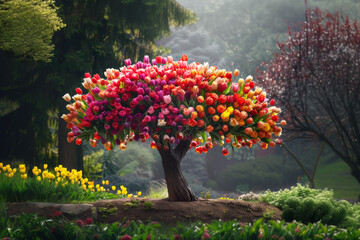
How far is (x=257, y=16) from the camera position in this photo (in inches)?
1319

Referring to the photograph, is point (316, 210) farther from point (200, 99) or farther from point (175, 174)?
point (200, 99)

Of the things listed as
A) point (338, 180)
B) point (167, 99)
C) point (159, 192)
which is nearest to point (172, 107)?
point (167, 99)

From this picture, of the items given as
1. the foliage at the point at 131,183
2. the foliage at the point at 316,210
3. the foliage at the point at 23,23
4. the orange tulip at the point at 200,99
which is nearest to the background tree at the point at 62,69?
the foliage at the point at 23,23

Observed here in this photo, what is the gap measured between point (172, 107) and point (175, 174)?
162cm

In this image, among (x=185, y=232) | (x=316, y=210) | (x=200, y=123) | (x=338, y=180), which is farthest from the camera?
(x=338, y=180)

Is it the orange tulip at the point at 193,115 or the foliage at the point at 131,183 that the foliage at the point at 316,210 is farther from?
the foliage at the point at 131,183

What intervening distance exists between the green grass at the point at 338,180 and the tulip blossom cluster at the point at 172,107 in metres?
17.9

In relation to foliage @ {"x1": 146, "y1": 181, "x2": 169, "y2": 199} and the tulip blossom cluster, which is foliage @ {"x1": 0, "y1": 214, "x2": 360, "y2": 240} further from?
foliage @ {"x1": 146, "y1": 181, "x2": 169, "y2": 199}

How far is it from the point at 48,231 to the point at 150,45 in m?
10.0

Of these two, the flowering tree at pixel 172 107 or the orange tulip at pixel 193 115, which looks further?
the flowering tree at pixel 172 107

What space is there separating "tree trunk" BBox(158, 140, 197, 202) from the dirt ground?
0.23 m

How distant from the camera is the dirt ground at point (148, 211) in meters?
6.29

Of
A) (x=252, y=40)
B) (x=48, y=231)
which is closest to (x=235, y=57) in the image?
(x=252, y=40)

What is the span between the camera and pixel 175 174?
7074 millimetres
